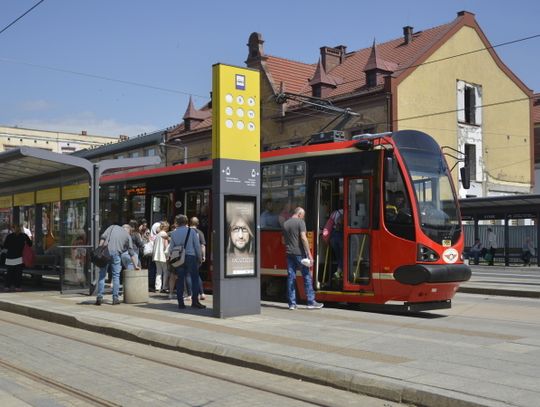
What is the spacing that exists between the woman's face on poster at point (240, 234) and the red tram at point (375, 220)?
0.68 m

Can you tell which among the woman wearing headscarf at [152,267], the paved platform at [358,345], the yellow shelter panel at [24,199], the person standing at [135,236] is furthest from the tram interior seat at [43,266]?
the paved platform at [358,345]

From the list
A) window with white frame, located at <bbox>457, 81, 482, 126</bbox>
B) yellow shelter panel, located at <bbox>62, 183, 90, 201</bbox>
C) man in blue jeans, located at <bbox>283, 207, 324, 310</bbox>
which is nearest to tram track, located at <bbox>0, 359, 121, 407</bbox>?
man in blue jeans, located at <bbox>283, 207, 324, 310</bbox>

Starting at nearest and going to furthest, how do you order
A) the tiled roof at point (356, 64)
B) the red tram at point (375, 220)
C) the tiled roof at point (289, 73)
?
the red tram at point (375, 220)
the tiled roof at point (356, 64)
the tiled roof at point (289, 73)

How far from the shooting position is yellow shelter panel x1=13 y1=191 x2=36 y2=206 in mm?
→ 18683

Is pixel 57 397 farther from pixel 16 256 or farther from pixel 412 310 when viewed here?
pixel 16 256

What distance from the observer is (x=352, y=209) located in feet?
41.0

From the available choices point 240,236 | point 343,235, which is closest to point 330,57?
point 343,235

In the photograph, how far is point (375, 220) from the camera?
1209 centimetres

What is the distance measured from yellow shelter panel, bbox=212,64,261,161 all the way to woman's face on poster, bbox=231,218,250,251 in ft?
3.57

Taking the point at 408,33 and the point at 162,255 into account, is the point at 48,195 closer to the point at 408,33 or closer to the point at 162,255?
the point at 162,255

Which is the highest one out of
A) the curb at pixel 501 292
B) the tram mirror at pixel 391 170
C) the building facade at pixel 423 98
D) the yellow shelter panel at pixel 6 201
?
the building facade at pixel 423 98

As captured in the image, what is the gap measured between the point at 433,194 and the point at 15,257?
1046cm

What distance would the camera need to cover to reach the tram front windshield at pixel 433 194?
11.8 meters

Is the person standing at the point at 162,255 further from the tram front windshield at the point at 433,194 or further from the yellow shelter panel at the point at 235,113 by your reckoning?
the tram front windshield at the point at 433,194
